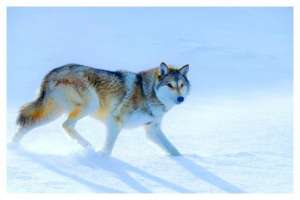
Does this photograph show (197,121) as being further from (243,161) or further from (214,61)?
(214,61)

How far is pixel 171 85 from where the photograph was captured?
10.7m

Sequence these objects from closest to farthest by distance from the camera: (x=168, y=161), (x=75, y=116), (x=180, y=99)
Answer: (x=168, y=161), (x=180, y=99), (x=75, y=116)

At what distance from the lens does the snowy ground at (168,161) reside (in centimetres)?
901

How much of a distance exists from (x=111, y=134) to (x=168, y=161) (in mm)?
981

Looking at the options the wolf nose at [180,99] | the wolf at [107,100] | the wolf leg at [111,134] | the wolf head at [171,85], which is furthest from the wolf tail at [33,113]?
the wolf nose at [180,99]

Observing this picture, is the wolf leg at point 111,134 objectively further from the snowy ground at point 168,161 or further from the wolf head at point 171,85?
the wolf head at point 171,85

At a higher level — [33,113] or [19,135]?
[33,113]

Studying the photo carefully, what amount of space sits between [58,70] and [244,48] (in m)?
11.1

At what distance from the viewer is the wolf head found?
34.9ft

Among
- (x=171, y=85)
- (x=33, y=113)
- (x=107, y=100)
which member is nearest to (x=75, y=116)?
(x=107, y=100)

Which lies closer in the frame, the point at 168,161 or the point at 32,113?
the point at 168,161

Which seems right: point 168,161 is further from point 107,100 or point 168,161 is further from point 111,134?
point 107,100

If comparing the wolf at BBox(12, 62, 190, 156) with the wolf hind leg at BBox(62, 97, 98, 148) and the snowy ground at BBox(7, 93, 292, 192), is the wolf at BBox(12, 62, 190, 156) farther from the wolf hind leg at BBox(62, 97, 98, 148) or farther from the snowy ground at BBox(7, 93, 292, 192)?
the snowy ground at BBox(7, 93, 292, 192)

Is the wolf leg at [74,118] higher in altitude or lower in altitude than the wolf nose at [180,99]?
lower
